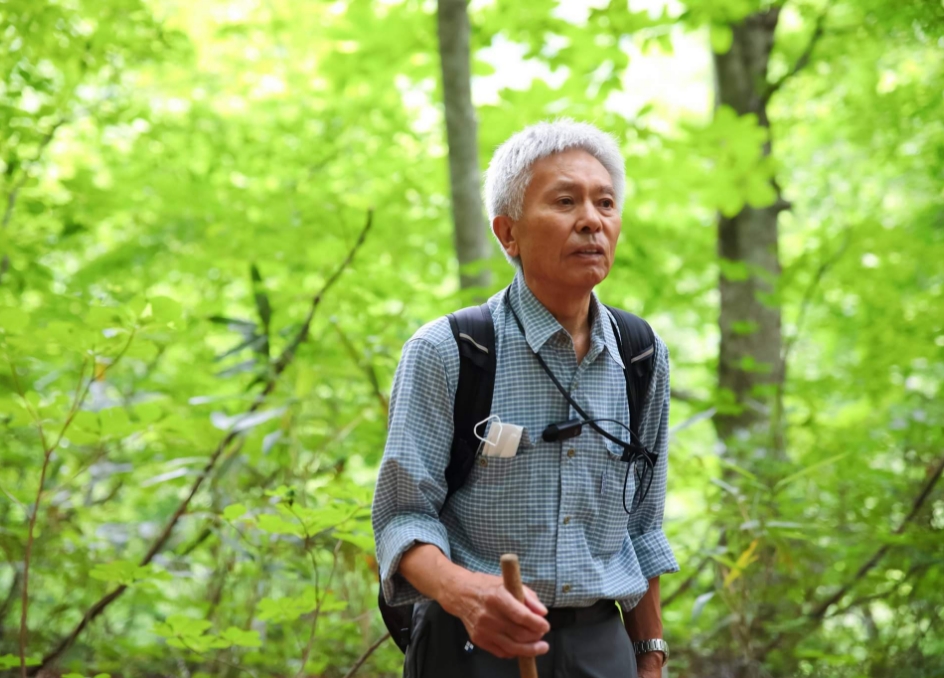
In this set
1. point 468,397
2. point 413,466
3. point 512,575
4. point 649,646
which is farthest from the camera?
point 649,646

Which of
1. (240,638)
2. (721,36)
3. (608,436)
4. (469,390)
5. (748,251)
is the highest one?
(721,36)

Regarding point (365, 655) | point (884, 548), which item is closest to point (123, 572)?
point (365, 655)

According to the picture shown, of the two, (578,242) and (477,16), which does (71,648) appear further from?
(477,16)

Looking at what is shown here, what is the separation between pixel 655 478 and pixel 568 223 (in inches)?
24.0

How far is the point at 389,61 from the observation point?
455 centimetres

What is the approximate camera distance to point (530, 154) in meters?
1.65

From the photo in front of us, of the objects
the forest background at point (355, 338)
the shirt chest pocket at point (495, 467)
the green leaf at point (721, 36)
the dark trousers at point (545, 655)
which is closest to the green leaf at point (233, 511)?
the forest background at point (355, 338)

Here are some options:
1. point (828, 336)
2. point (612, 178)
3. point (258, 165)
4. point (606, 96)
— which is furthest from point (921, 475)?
point (828, 336)

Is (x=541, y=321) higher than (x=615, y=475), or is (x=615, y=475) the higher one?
(x=541, y=321)

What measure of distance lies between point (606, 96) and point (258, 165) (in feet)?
7.78

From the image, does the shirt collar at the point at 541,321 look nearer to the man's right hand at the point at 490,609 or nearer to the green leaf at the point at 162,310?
the man's right hand at the point at 490,609

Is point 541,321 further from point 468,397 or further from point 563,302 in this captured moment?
point 468,397

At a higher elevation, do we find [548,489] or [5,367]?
[5,367]

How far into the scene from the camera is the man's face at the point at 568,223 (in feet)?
5.26
